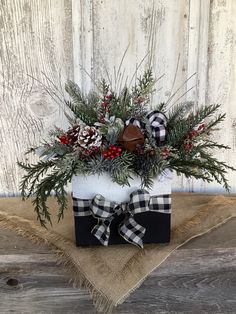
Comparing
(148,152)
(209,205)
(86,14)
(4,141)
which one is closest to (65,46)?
(86,14)

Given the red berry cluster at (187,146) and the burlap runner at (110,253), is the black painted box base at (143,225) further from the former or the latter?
the red berry cluster at (187,146)

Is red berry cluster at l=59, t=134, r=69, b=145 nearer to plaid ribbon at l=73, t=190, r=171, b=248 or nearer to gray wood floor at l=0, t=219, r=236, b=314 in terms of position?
plaid ribbon at l=73, t=190, r=171, b=248

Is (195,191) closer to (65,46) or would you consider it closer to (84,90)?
(84,90)

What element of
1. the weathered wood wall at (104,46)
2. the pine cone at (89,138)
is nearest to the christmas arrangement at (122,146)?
the pine cone at (89,138)

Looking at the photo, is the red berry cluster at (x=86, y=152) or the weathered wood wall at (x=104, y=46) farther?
the weathered wood wall at (x=104, y=46)

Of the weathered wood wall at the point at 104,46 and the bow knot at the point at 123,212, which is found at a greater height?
the weathered wood wall at the point at 104,46

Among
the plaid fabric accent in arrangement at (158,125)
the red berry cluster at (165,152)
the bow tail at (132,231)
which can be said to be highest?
the plaid fabric accent in arrangement at (158,125)

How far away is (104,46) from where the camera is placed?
1.10 m

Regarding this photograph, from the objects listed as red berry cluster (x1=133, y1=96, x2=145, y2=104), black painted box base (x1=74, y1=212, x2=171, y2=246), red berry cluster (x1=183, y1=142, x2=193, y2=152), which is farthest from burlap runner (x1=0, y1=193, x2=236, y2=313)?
red berry cluster (x1=133, y1=96, x2=145, y2=104)

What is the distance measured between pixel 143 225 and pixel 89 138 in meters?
0.23

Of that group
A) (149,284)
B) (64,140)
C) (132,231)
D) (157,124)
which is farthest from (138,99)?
(149,284)

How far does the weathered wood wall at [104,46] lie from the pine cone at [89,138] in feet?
1.25

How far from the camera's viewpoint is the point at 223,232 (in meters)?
0.94

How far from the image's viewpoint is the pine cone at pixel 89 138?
0.77 metres
